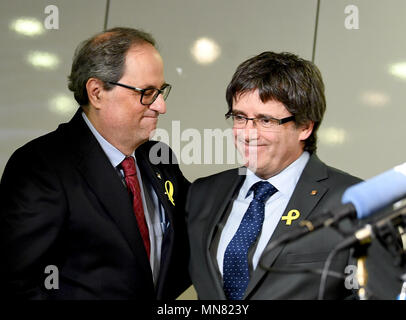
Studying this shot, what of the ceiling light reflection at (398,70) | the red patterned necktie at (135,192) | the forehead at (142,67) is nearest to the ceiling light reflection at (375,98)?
the ceiling light reflection at (398,70)

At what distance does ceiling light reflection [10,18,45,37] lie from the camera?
129 inches

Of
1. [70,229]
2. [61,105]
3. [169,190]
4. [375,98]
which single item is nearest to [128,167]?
[169,190]

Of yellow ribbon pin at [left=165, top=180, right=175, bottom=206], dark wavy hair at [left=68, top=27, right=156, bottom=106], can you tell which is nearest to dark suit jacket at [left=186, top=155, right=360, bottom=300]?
yellow ribbon pin at [left=165, top=180, right=175, bottom=206]

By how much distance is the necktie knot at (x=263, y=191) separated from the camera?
198 centimetres

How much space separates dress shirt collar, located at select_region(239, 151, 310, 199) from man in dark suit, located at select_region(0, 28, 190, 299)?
1.00 feet

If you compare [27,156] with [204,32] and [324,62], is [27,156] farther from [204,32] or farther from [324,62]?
[324,62]

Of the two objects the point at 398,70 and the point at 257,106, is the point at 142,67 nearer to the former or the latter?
the point at 257,106

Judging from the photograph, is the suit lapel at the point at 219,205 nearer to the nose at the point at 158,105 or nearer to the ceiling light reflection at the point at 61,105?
the nose at the point at 158,105

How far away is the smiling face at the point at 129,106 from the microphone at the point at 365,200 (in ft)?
3.42

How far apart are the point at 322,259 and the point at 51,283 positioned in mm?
849

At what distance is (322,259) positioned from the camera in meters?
1.81
